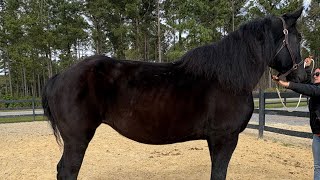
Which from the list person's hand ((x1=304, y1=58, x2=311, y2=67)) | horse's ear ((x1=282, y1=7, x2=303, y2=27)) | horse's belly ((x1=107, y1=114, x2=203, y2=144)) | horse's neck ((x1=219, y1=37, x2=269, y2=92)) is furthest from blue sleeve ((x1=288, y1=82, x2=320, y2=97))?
horse's belly ((x1=107, y1=114, x2=203, y2=144))

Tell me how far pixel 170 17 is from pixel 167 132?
2149cm

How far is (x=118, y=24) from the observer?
26234 mm

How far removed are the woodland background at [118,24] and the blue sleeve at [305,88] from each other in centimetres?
1651

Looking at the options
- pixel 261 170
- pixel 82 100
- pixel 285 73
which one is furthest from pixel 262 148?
pixel 82 100

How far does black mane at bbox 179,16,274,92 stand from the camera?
2.78 meters

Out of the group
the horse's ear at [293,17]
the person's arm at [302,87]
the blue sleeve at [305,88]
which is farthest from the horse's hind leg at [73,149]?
the horse's ear at [293,17]

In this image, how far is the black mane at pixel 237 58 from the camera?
9.11 ft

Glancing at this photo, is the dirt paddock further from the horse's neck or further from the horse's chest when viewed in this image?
the horse's neck

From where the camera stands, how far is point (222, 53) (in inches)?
111

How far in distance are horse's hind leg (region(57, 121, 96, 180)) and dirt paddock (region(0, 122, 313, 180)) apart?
169cm

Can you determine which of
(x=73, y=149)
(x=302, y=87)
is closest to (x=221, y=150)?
(x=302, y=87)

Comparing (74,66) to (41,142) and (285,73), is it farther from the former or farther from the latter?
(41,142)

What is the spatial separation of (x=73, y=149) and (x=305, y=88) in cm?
236

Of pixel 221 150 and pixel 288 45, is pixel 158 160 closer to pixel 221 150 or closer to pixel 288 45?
pixel 221 150
